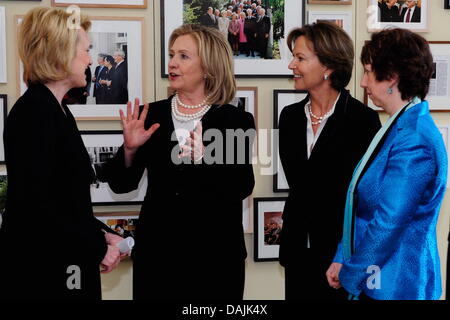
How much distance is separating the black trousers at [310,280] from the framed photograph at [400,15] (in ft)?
4.37

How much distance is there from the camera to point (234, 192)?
2256 millimetres

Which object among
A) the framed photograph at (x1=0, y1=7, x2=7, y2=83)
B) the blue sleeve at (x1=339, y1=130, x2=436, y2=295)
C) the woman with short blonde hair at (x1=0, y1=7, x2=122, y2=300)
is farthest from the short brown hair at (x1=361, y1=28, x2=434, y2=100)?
the framed photograph at (x1=0, y1=7, x2=7, y2=83)

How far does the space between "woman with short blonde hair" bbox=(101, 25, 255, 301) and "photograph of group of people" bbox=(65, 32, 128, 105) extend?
47 centimetres

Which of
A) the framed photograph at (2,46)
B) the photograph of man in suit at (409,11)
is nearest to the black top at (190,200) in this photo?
the framed photograph at (2,46)

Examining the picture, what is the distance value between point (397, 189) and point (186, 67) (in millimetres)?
996

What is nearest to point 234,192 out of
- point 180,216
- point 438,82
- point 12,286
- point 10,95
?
point 180,216

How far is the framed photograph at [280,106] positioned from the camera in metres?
2.85

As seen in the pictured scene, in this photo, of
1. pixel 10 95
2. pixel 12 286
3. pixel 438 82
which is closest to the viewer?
pixel 12 286

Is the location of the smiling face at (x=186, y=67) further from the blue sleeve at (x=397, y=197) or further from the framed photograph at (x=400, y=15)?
the framed photograph at (x=400, y=15)

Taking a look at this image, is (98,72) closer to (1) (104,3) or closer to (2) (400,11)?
(1) (104,3)

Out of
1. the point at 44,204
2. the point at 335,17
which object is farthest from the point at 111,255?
the point at 335,17
